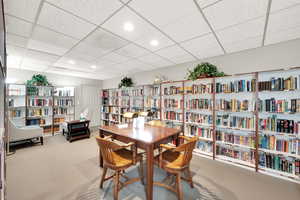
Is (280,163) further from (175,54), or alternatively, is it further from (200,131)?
(175,54)

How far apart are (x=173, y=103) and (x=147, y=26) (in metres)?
2.31

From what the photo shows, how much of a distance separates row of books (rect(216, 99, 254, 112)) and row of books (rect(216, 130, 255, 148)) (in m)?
0.55

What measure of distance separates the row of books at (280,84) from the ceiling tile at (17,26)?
4.06 meters

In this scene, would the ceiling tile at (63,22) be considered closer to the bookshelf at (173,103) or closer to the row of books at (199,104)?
the bookshelf at (173,103)

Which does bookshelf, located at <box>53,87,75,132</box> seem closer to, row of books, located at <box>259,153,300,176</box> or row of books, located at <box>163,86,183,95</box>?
row of books, located at <box>163,86,183,95</box>

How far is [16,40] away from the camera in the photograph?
2.26 m

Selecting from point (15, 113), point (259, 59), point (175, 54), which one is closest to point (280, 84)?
point (259, 59)

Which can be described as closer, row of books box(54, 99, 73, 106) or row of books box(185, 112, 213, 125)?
row of books box(185, 112, 213, 125)

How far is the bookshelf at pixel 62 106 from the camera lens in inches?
196

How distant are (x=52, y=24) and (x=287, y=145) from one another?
4336mm

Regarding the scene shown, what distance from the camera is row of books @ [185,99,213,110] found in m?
3.02

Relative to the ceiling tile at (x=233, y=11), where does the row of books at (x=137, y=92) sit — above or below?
below

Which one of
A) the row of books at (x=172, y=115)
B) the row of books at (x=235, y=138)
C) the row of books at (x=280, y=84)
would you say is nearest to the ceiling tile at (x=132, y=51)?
the row of books at (x=172, y=115)

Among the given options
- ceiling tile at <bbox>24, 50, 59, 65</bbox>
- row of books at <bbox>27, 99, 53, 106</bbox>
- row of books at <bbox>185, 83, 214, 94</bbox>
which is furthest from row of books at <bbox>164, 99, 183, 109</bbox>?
row of books at <bbox>27, 99, 53, 106</bbox>
